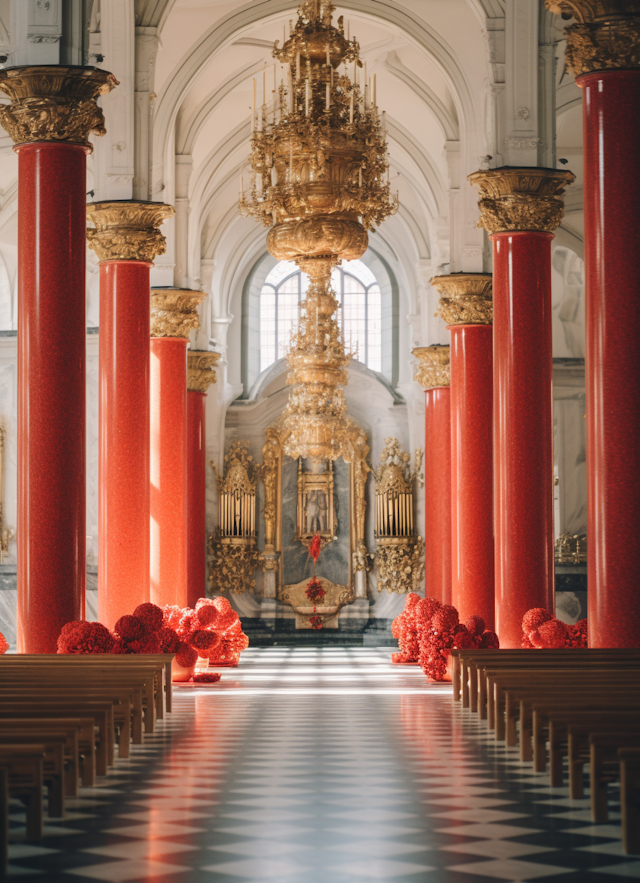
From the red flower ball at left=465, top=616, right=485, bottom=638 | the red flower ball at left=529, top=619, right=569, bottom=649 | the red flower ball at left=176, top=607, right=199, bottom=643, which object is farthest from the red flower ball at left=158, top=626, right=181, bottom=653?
the red flower ball at left=529, top=619, right=569, bottom=649

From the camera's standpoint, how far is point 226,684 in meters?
16.5

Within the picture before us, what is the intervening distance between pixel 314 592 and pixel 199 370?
21.6 feet

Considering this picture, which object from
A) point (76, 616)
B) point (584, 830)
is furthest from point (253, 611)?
point (584, 830)

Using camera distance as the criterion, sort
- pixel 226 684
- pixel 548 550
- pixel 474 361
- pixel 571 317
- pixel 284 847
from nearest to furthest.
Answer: pixel 284 847 < pixel 548 550 < pixel 226 684 < pixel 474 361 < pixel 571 317

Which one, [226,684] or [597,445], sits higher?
[597,445]

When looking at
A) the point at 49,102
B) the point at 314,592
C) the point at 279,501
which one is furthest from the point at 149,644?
the point at 279,501

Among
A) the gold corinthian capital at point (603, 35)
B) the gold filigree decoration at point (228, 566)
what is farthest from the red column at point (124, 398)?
the gold filigree decoration at point (228, 566)

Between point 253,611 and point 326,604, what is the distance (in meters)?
1.78

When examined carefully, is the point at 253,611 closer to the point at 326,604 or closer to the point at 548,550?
the point at 326,604

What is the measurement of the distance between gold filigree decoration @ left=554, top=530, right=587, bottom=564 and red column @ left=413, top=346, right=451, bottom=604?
2.42 m

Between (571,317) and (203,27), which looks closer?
(203,27)

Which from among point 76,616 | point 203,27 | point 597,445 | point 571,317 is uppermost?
point 203,27

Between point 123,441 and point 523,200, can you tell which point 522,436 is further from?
point 123,441

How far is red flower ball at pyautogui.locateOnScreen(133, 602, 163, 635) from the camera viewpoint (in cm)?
1359
